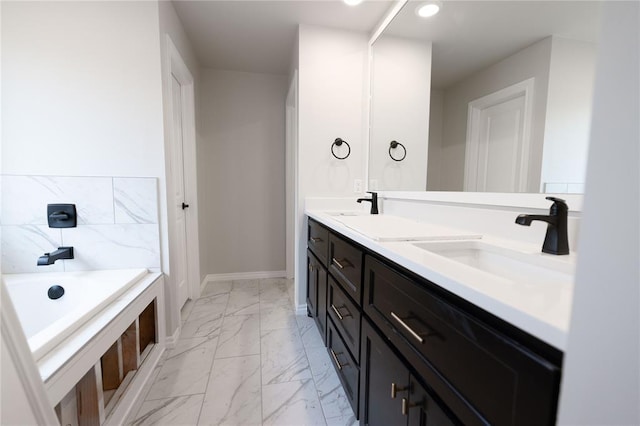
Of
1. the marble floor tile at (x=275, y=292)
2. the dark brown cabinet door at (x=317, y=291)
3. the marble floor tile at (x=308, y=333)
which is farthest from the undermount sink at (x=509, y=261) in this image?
the marble floor tile at (x=275, y=292)

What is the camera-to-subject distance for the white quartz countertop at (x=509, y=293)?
0.38 meters

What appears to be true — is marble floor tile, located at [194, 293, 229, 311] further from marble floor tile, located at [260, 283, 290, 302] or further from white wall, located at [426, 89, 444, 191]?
white wall, located at [426, 89, 444, 191]

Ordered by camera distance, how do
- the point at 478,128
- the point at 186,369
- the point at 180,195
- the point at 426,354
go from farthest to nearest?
the point at 180,195 < the point at 186,369 < the point at 478,128 < the point at 426,354

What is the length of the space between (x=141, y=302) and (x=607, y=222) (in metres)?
1.78

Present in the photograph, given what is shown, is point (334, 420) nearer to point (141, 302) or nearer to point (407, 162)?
point (141, 302)

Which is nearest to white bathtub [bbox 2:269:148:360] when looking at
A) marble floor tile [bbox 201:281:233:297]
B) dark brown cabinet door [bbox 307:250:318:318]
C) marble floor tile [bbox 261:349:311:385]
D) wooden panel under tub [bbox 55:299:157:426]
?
wooden panel under tub [bbox 55:299:157:426]

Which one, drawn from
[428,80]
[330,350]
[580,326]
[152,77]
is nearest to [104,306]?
[330,350]

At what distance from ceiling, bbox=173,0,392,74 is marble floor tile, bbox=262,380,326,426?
2386 mm

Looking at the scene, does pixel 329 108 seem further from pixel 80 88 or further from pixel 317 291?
pixel 80 88

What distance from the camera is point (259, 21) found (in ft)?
6.42

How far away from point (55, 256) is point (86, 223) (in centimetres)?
23

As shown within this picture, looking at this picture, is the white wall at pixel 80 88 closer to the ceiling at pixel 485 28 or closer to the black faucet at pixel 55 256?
the black faucet at pixel 55 256

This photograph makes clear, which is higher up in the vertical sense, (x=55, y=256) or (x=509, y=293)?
(x=509, y=293)

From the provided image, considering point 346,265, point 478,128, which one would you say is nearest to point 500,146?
point 478,128
